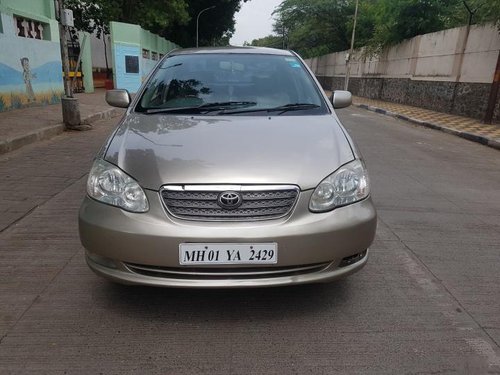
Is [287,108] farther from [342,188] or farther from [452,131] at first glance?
[452,131]

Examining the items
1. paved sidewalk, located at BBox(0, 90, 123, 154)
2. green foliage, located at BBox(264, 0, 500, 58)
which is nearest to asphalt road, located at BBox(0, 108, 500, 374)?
paved sidewalk, located at BBox(0, 90, 123, 154)

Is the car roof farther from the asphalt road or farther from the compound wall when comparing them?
the compound wall

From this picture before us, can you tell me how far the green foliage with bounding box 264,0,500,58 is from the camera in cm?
1659

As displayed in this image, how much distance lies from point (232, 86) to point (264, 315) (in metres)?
1.89

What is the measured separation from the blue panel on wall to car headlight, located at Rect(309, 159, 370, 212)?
1757 centimetres

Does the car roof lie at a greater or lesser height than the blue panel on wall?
greater

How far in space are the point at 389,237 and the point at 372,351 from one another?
1772 millimetres

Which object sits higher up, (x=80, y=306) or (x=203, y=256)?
(x=203, y=256)

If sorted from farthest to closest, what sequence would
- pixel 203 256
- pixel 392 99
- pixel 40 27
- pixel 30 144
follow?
pixel 392 99 → pixel 40 27 → pixel 30 144 → pixel 203 256

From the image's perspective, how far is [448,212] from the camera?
4.81 metres

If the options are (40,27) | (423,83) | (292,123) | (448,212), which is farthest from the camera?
(423,83)

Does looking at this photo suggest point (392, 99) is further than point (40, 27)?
Yes

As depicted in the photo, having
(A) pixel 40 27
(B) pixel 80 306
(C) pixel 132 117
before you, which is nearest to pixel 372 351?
(B) pixel 80 306

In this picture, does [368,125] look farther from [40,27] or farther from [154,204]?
[154,204]
